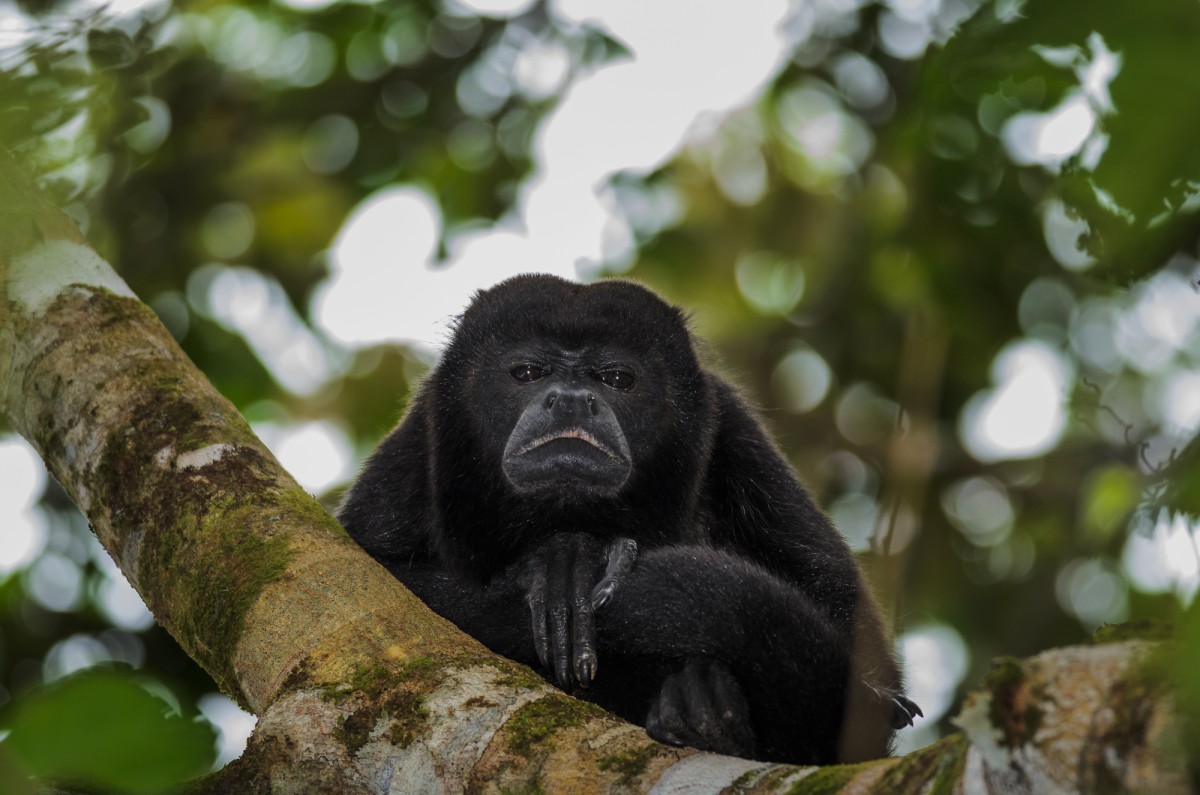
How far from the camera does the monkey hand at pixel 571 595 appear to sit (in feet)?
9.22

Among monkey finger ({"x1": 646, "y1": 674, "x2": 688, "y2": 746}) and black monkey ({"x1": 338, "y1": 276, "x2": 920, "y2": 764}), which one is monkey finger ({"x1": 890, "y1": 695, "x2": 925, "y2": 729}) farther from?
monkey finger ({"x1": 646, "y1": 674, "x2": 688, "y2": 746})

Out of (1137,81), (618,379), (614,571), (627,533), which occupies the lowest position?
(627,533)

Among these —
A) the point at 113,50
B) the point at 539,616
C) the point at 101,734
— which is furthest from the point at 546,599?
the point at 113,50

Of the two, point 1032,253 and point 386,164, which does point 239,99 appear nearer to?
point 386,164

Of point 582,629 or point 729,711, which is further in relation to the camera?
point 582,629

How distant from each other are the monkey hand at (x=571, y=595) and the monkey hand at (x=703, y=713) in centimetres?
19

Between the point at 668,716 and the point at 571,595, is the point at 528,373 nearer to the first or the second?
the point at 571,595

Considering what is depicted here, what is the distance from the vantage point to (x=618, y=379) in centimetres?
372

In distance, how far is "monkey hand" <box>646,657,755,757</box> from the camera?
104 inches

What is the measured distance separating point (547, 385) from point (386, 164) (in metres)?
2.81

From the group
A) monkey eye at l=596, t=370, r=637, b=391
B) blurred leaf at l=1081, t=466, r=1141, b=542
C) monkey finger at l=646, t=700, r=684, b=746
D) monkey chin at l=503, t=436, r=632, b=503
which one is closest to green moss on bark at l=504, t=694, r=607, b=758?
monkey finger at l=646, t=700, r=684, b=746

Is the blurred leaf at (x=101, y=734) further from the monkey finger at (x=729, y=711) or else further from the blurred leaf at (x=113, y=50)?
the blurred leaf at (x=113, y=50)

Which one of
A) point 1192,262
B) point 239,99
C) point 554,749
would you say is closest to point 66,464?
point 554,749

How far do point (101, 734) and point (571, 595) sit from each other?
5.43 feet
